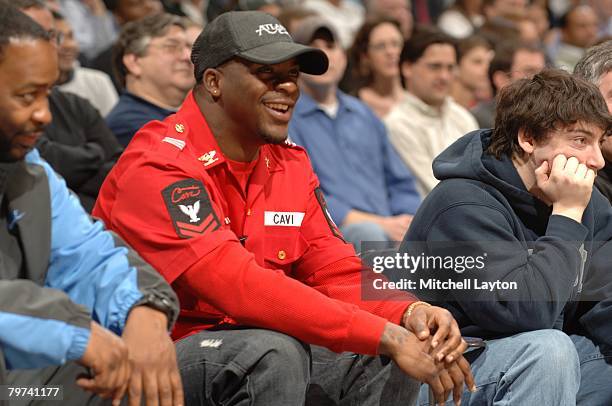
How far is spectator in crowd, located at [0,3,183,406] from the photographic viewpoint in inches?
88.2

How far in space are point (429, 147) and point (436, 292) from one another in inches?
111

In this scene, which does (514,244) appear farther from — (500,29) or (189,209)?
(500,29)

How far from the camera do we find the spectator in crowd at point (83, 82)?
5766 millimetres

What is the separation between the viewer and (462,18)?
10281mm

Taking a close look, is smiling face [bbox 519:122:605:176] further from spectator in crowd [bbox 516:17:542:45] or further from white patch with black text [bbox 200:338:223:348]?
spectator in crowd [bbox 516:17:542:45]

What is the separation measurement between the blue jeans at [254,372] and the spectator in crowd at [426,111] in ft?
10.2

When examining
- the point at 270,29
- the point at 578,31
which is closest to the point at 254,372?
the point at 270,29

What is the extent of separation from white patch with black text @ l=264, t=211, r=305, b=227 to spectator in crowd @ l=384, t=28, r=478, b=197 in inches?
113

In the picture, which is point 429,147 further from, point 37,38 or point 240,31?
point 37,38

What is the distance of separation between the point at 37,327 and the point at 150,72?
3201 millimetres

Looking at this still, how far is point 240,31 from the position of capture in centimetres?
309

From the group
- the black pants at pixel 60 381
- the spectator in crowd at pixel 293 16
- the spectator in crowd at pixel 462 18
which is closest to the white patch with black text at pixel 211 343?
the black pants at pixel 60 381

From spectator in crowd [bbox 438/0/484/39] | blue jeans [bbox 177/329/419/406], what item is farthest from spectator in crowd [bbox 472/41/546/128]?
blue jeans [bbox 177/329/419/406]

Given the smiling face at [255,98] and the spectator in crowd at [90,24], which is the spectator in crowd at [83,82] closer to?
the spectator in crowd at [90,24]
